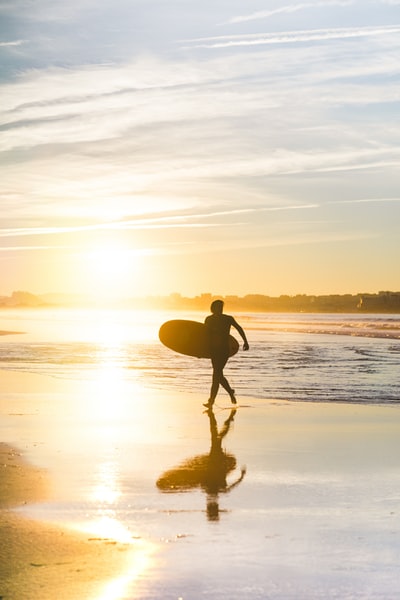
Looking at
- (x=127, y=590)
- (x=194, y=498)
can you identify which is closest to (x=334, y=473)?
(x=194, y=498)

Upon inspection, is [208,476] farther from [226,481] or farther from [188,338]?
[188,338]

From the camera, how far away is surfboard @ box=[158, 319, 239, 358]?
20.0 metres

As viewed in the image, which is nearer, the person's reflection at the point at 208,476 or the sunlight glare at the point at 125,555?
the sunlight glare at the point at 125,555

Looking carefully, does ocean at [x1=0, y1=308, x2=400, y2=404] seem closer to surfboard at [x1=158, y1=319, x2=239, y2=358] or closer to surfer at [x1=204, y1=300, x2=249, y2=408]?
surfboard at [x1=158, y1=319, x2=239, y2=358]

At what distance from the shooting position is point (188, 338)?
20.2 meters

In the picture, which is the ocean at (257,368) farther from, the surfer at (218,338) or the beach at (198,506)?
the beach at (198,506)

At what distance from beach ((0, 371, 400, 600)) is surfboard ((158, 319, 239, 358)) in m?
5.06

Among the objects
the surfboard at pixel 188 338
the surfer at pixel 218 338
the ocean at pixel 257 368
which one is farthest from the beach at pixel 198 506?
the surfboard at pixel 188 338

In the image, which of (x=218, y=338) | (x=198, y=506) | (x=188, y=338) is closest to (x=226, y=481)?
(x=198, y=506)

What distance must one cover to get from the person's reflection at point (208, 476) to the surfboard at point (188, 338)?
8.30 meters

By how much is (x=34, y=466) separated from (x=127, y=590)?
4.75 metres

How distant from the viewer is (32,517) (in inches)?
296

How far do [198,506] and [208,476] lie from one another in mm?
1488

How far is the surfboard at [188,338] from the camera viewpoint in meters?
20.0
